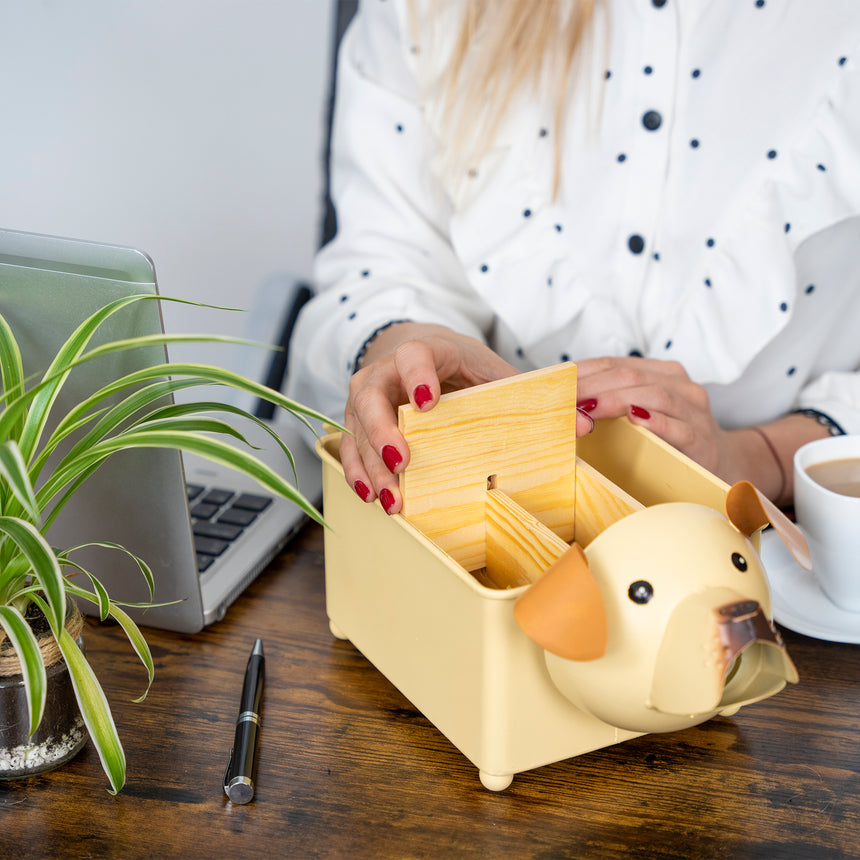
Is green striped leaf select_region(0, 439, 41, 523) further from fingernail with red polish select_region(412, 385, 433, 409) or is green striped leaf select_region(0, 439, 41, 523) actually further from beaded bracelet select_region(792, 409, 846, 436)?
beaded bracelet select_region(792, 409, 846, 436)

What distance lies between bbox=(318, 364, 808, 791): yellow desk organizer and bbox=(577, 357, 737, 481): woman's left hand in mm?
20

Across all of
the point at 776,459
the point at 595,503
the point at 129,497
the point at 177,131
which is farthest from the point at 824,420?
the point at 177,131

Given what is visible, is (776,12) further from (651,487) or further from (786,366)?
(651,487)

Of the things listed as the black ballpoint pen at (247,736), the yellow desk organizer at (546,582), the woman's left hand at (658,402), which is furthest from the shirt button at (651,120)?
the black ballpoint pen at (247,736)

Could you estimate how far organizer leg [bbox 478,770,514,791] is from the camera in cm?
50

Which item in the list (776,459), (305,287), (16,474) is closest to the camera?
(16,474)

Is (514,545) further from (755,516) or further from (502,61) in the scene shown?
(502,61)

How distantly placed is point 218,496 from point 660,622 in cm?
45

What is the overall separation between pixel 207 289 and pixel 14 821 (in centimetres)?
134

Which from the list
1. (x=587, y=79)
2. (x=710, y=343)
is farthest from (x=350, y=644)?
(x=587, y=79)

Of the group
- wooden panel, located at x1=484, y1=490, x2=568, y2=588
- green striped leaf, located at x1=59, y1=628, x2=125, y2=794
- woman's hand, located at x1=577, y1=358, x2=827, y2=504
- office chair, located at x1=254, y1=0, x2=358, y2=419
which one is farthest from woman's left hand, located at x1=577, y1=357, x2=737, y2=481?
office chair, located at x1=254, y1=0, x2=358, y2=419

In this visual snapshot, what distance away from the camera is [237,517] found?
75 centimetres

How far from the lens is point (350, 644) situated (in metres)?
0.64

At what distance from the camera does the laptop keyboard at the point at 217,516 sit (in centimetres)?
71
